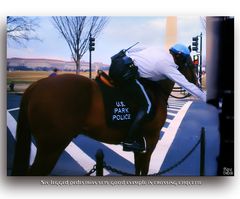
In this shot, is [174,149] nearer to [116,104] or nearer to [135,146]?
[135,146]

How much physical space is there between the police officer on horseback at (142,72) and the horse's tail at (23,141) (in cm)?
104

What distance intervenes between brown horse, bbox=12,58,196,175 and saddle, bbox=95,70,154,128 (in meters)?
0.06

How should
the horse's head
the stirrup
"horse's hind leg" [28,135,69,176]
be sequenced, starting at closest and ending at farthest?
"horse's hind leg" [28,135,69,176] < the stirrup < the horse's head

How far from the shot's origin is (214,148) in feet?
14.4

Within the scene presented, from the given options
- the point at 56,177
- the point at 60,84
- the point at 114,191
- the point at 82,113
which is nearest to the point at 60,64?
the point at 60,84

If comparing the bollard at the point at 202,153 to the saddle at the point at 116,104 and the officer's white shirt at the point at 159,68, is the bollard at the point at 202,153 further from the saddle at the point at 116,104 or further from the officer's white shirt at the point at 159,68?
the saddle at the point at 116,104

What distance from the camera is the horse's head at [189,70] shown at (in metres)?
4.29

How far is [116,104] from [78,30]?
1011mm

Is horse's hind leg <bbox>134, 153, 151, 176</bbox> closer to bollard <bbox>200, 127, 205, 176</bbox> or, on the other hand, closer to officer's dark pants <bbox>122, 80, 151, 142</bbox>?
officer's dark pants <bbox>122, 80, 151, 142</bbox>

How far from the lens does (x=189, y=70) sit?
432 cm

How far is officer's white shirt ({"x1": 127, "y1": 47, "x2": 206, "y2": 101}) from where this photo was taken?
4160 millimetres

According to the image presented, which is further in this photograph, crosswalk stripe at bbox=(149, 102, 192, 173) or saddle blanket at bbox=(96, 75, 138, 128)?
crosswalk stripe at bbox=(149, 102, 192, 173)

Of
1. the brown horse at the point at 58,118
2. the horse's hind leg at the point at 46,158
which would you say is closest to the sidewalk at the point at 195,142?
the brown horse at the point at 58,118

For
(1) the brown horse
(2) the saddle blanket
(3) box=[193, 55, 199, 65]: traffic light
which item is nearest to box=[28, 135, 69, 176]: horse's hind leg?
(1) the brown horse
